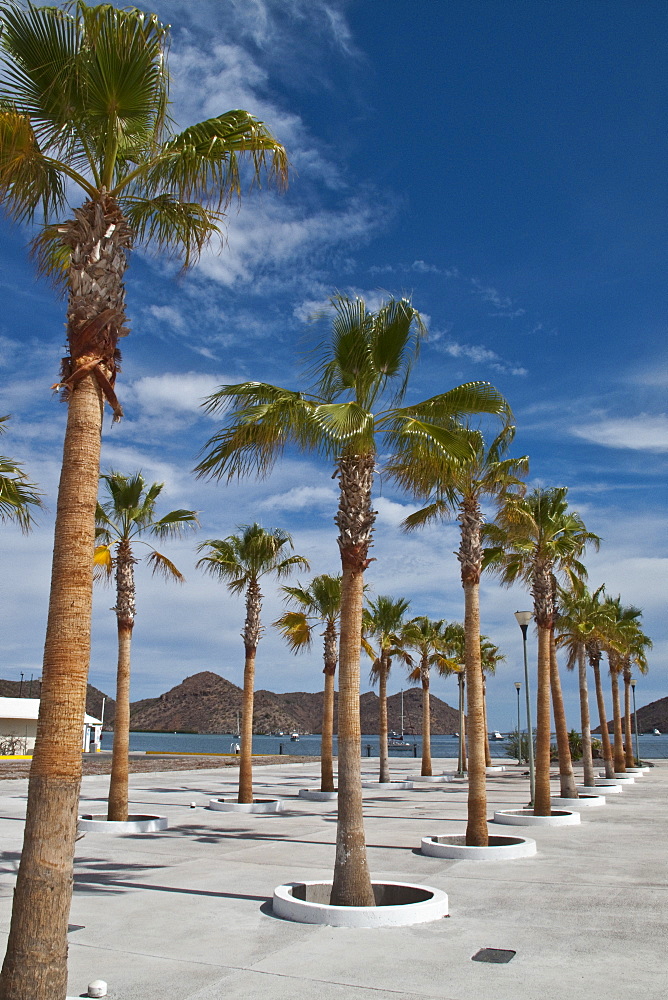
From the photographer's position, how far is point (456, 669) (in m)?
37.2

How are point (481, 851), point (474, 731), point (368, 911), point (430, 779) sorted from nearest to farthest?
point (368, 911), point (481, 851), point (474, 731), point (430, 779)

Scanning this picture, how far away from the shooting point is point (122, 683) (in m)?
17.6

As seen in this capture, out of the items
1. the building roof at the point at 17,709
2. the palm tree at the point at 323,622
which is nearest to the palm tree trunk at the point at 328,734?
the palm tree at the point at 323,622

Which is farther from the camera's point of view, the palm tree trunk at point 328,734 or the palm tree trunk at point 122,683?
the palm tree trunk at point 328,734

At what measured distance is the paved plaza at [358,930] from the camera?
7.21 metres

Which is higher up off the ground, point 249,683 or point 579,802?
point 249,683

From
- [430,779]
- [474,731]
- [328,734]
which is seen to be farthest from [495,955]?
[430,779]

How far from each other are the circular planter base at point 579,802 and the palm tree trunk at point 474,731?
889 centimetres

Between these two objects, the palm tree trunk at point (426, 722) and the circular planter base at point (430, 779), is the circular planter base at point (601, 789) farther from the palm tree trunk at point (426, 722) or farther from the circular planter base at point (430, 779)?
the palm tree trunk at point (426, 722)

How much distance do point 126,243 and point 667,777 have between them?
3911 centimetres

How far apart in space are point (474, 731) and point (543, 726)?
4.40m

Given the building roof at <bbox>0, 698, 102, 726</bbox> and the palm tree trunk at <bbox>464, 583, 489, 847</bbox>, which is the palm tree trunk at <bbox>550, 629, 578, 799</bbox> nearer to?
the palm tree trunk at <bbox>464, 583, 489, 847</bbox>

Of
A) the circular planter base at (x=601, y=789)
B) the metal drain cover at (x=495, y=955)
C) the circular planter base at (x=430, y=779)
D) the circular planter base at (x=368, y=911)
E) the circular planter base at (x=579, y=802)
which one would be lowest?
the circular planter base at (x=430, y=779)

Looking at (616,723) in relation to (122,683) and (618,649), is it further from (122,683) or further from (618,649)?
(122,683)
